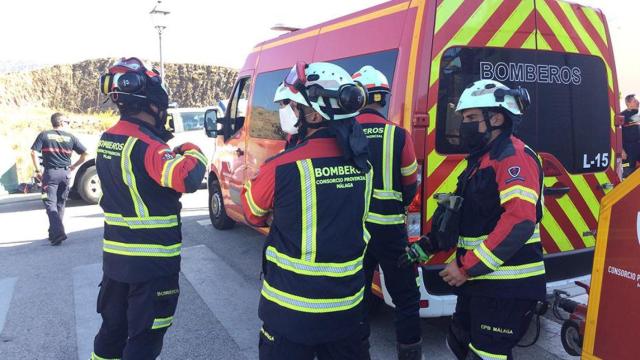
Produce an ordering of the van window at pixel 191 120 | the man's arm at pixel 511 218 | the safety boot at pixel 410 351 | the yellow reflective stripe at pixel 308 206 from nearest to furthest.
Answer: the yellow reflective stripe at pixel 308 206, the man's arm at pixel 511 218, the safety boot at pixel 410 351, the van window at pixel 191 120

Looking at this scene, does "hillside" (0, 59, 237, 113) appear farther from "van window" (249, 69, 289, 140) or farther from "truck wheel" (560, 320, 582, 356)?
"truck wheel" (560, 320, 582, 356)

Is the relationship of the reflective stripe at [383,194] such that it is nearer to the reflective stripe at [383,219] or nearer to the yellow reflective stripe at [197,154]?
the reflective stripe at [383,219]

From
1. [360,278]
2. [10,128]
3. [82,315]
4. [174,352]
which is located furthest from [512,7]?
[10,128]

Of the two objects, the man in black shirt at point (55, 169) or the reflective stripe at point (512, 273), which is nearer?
the reflective stripe at point (512, 273)

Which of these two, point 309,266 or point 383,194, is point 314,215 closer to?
point 309,266

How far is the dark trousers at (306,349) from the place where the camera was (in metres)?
1.96

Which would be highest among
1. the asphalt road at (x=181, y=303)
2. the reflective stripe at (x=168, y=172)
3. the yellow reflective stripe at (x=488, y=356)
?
the reflective stripe at (x=168, y=172)

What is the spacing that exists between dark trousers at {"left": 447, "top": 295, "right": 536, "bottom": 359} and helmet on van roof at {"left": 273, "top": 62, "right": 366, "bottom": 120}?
1.17 metres

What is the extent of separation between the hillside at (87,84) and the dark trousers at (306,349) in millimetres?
42009

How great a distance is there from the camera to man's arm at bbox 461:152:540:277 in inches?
86.7

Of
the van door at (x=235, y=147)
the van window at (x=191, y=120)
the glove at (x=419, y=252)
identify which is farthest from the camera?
the van window at (x=191, y=120)

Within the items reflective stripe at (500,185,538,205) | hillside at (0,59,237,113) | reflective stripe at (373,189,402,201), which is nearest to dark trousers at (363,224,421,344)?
reflective stripe at (373,189,402,201)

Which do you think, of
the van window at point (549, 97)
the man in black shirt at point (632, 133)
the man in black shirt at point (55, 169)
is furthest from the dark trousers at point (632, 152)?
the man in black shirt at point (55, 169)

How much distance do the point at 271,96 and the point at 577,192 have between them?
9.80 ft
